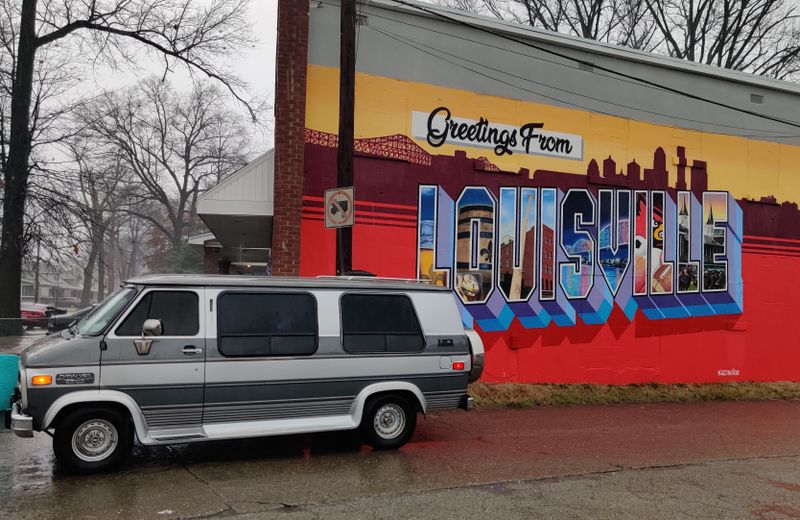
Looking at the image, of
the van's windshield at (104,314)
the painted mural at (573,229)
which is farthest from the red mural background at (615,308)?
the van's windshield at (104,314)

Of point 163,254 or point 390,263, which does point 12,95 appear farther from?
point 163,254

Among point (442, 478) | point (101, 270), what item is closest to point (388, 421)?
point (442, 478)

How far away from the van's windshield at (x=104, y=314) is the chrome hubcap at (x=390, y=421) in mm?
3092

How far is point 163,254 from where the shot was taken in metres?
62.6

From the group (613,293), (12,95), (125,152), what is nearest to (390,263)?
(613,293)

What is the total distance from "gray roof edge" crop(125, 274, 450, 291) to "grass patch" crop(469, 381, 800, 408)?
152 inches

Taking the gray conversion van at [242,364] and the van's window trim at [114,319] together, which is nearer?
the gray conversion van at [242,364]

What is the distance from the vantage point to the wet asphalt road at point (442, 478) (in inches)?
228

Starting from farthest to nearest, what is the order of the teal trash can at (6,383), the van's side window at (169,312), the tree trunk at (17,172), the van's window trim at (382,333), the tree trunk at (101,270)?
the tree trunk at (101,270), the tree trunk at (17,172), the van's window trim at (382,333), the teal trash can at (6,383), the van's side window at (169,312)

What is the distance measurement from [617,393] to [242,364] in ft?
27.8

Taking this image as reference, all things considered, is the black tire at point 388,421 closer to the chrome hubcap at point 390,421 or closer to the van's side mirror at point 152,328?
the chrome hubcap at point 390,421

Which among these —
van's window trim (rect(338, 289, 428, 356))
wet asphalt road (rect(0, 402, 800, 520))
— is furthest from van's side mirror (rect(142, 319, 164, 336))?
van's window trim (rect(338, 289, 428, 356))

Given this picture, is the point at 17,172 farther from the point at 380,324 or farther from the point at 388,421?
the point at 388,421

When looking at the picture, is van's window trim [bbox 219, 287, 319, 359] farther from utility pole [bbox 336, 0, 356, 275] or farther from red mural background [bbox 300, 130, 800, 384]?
red mural background [bbox 300, 130, 800, 384]
